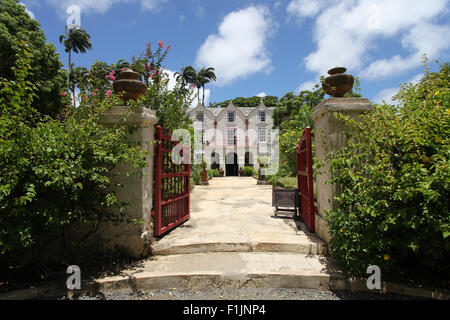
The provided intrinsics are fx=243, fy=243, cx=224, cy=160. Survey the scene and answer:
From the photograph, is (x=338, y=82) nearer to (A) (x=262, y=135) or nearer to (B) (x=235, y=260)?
(B) (x=235, y=260)

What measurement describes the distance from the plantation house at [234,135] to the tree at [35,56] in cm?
1781

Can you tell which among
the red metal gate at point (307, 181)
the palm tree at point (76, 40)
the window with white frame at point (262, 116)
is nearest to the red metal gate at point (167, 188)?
the red metal gate at point (307, 181)

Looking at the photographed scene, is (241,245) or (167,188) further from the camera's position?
(167,188)

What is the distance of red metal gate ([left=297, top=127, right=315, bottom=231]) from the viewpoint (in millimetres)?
4675

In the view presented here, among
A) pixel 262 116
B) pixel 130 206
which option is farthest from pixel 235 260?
pixel 262 116

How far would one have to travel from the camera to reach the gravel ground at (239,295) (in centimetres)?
298

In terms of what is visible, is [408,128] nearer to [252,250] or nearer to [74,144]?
[252,250]

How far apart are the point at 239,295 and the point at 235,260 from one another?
64 centimetres

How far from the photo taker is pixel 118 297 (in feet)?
9.90

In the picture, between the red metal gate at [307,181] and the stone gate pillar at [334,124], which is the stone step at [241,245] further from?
the red metal gate at [307,181]

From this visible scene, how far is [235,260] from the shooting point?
12.0 feet

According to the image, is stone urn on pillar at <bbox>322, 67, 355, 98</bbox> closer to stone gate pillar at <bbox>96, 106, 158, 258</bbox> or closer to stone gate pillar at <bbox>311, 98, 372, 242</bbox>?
stone gate pillar at <bbox>311, 98, 372, 242</bbox>

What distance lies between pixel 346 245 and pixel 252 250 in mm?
1515

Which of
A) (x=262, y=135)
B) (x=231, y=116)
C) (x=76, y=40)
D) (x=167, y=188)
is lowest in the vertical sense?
(x=167, y=188)
